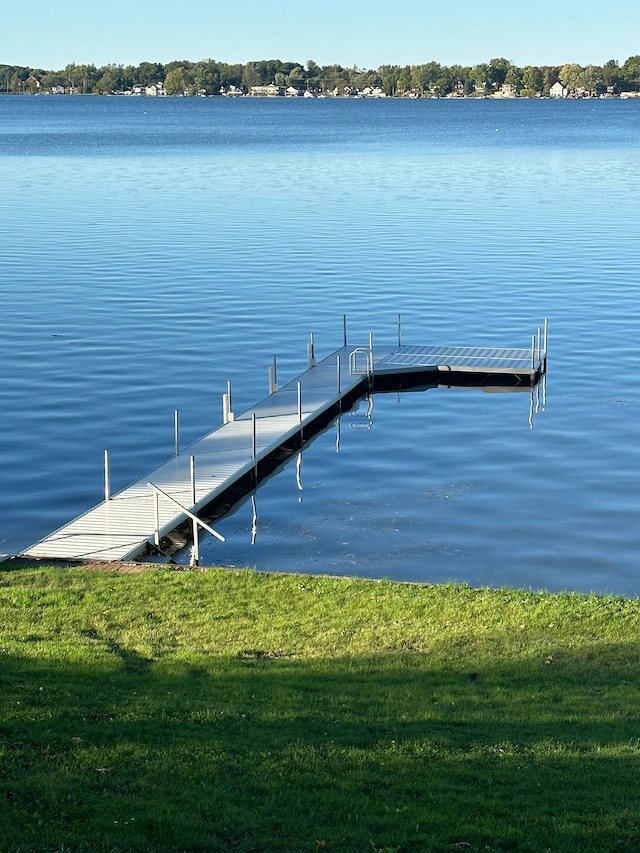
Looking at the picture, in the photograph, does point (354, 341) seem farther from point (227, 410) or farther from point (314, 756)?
point (314, 756)

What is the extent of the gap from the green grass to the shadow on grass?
0.02 metres

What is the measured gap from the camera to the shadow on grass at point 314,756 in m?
8.05

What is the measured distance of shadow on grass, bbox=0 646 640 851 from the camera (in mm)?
8055

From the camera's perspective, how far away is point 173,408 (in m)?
28.3

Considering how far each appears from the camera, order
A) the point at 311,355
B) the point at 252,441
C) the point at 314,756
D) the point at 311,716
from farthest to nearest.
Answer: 1. the point at 311,355
2. the point at 252,441
3. the point at 311,716
4. the point at 314,756

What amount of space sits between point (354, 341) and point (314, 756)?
25.7 meters

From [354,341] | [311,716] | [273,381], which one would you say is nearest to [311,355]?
[273,381]

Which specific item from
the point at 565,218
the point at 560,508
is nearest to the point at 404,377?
the point at 560,508

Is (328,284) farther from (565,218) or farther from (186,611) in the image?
(186,611)

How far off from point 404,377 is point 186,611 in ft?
57.3

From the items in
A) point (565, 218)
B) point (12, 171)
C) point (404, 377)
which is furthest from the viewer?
point (12, 171)

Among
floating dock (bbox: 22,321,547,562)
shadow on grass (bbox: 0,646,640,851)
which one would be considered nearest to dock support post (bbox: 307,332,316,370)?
floating dock (bbox: 22,321,547,562)

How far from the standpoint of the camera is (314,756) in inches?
371

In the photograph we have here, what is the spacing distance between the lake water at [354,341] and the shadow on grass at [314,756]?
7.17 meters
